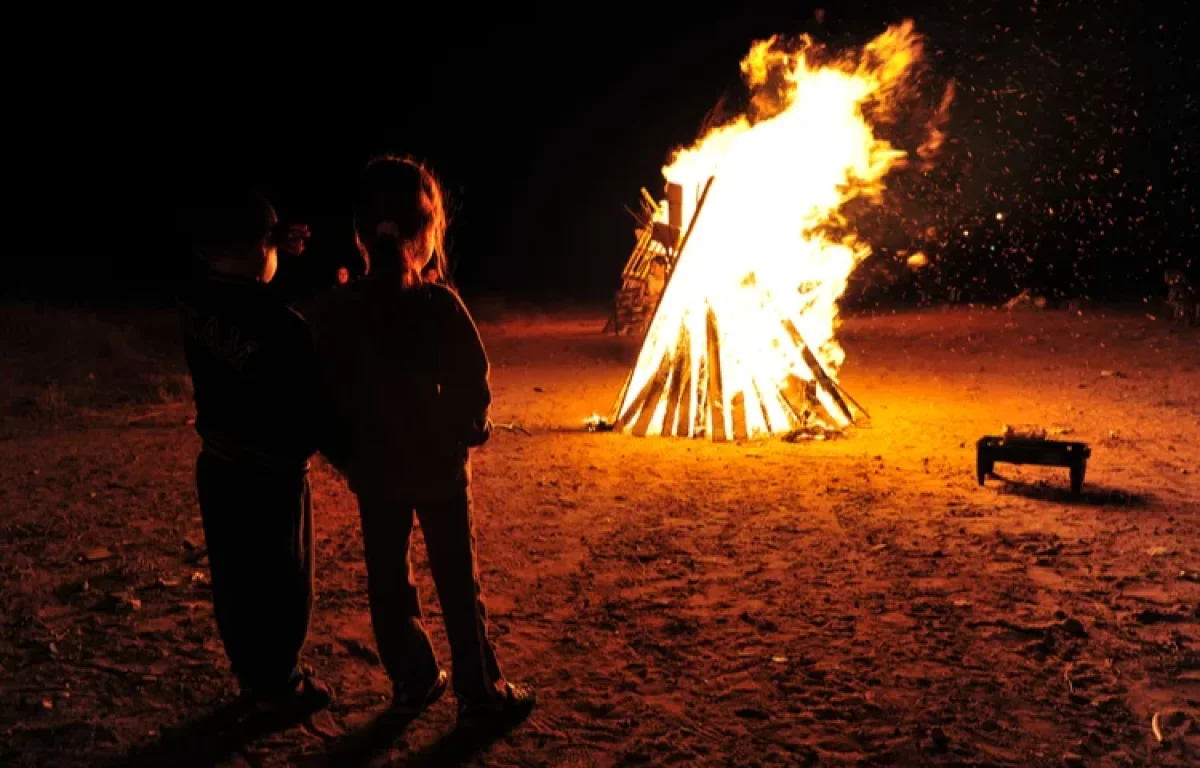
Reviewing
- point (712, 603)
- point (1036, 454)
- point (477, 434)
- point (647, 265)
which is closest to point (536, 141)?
point (647, 265)

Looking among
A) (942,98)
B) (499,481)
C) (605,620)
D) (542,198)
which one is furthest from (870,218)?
(605,620)

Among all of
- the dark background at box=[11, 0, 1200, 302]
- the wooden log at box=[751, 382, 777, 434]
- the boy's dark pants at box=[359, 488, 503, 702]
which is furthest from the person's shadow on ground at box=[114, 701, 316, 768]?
the dark background at box=[11, 0, 1200, 302]

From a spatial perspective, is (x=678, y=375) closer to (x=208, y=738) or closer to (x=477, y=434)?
(x=477, y=434)

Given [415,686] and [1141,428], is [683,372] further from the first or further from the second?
[415,686]

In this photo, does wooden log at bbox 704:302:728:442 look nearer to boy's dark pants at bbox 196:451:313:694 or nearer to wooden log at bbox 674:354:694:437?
wooden log at bbox 674:354:694:437

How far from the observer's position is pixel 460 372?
3.11 m

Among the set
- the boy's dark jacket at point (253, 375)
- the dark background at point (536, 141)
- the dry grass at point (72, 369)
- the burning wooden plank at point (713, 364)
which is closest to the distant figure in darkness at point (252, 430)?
the boy's dark jacket at point (253, 375)

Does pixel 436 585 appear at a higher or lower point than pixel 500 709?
higher

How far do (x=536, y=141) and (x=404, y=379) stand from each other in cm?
3778

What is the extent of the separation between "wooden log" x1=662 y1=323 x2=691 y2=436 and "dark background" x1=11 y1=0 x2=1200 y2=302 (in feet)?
32.5

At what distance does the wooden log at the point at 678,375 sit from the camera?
8.62 m

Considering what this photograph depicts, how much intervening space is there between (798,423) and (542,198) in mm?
30352

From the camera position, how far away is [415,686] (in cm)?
339

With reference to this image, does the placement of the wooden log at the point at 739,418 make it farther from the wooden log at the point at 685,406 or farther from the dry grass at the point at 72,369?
the dry grass at the point at 72,369
